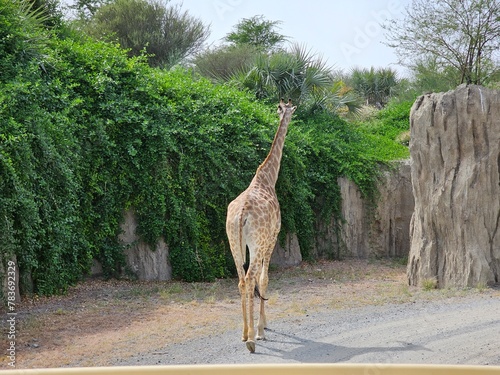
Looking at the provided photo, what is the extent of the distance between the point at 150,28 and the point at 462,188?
13.3 m

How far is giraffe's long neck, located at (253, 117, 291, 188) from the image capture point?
7064 millimetres

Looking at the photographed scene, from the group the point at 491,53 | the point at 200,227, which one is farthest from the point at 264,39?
the point at 200,227

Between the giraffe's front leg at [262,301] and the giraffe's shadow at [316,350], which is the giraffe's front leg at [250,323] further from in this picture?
the giraffe's front leg at [262,301]

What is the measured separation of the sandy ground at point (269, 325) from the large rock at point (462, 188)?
378mm

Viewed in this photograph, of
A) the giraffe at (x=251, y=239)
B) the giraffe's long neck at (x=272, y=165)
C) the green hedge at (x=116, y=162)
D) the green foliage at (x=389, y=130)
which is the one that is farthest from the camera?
the green foliage at (x=389, y=130)

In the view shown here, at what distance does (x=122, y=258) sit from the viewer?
9.23 metres

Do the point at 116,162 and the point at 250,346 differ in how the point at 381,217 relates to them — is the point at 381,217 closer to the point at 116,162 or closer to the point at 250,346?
the point at 116,162

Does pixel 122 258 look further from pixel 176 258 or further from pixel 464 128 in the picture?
pixel 464 128

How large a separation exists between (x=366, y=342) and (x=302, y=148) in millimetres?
6093

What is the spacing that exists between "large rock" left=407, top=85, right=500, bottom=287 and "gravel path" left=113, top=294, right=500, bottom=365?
120 cm

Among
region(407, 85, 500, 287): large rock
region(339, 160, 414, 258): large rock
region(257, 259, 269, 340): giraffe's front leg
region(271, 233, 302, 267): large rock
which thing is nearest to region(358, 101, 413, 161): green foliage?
region(339, 160, 414, 258): large rock

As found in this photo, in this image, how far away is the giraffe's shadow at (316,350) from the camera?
5.45m

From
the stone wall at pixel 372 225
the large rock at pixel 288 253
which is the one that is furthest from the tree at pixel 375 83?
the large rock at pixel 288 253

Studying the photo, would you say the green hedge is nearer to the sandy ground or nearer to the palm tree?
the sandy ground
